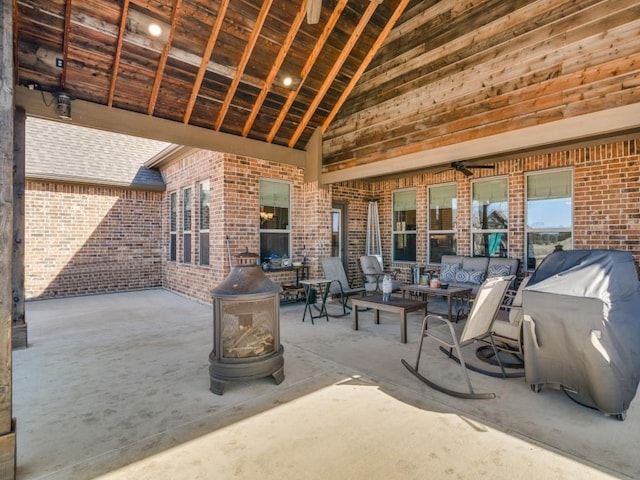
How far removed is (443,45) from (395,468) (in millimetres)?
5409

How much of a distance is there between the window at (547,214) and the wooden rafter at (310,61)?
4.63m

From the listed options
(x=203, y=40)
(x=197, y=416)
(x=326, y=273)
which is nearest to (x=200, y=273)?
(x=326, y=273)

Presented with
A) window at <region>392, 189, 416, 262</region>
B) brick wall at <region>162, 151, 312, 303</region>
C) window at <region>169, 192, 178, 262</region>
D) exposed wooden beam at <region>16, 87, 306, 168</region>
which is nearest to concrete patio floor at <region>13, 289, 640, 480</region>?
brick wall at <region>162, 151, 312, 303</region>

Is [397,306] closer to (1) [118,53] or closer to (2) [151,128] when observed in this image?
(2) [151,128]

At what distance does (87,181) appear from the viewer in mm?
8000

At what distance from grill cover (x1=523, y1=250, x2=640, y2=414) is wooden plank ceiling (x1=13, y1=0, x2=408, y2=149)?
4.23 m

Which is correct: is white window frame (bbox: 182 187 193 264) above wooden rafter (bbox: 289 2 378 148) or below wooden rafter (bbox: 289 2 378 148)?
below

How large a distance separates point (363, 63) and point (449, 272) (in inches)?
170

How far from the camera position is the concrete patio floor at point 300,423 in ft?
6.50

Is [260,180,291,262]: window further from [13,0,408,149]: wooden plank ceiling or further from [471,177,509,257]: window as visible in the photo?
[471,177,509,257]: window

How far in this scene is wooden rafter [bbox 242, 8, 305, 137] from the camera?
4.60 m

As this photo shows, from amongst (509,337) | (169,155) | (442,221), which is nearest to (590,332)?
(509,337)

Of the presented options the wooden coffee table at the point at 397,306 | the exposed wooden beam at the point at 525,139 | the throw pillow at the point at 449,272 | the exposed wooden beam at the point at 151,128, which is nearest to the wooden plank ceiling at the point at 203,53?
the exposed wooden beam at the point at 151,128

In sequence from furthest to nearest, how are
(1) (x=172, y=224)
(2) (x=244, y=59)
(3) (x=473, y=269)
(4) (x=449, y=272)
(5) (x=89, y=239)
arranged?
(1) (x=172, y=224), (5) (x=89, y=239), (4) (x=449, y=272), (3) (x=473, y=269), (2) (x=244, y=59)
